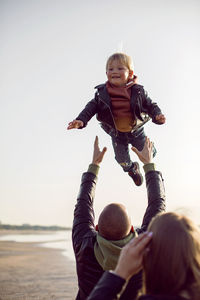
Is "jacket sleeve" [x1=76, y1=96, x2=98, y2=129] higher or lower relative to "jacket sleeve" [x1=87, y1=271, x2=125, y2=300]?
higher

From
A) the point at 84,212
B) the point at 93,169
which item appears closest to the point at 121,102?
the point at 93,169

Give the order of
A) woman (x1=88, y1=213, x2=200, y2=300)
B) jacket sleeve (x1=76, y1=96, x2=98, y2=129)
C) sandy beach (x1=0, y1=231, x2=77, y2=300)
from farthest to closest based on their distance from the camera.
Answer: sandy beach (x1=0, y1=231, x2=77, y2=300) → jacket sleeve (x1=76, y1=96, x2=98, y2=129) → woman (x1=88, y1=213, x2=200, y2=300)

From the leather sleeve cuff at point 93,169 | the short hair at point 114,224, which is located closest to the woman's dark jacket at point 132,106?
the leather sleeve cuff at point 93,169

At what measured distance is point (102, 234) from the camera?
8.72ft

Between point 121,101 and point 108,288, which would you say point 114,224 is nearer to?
point 108,288

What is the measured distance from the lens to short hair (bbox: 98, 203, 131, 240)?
2.61 meters

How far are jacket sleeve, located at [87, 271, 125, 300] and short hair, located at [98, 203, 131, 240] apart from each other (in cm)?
64

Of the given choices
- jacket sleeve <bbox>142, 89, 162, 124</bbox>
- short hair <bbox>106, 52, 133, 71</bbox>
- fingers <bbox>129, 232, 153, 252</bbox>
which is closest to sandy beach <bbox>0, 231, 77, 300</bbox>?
jacket sleeve <bbox>142, 89, 162, 124</bbox>

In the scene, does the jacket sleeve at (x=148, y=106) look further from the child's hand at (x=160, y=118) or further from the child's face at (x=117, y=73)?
the child's face at (x=117, y=73)

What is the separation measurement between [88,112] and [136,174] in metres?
1.80

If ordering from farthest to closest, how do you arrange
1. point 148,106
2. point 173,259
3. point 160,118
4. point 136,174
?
point 136,174 → point 148,106 → point 160,118 → point 173,259

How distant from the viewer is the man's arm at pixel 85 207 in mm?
2872

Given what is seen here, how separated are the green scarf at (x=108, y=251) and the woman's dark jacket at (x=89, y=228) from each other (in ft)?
0.28

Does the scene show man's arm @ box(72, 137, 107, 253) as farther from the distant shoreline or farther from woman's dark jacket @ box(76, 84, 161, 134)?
the distant shoreline
